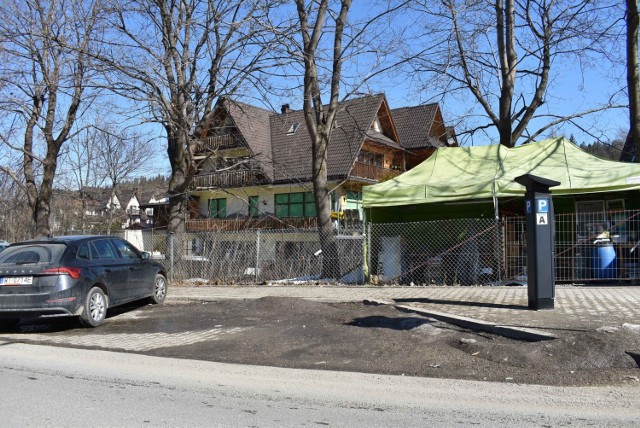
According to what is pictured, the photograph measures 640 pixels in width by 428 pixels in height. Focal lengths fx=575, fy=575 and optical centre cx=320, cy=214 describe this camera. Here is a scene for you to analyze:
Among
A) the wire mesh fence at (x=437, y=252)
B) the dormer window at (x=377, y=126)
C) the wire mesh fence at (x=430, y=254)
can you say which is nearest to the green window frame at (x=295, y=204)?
the dormer window at (x=377, y=126)

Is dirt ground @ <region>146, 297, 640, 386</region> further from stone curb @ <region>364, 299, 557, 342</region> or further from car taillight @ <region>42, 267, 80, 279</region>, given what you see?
car taillight @ <region>42, 267, 80, 279</region>

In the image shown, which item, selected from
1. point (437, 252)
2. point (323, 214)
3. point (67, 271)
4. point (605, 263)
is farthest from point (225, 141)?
point (67, 271)

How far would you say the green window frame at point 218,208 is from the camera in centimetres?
3772

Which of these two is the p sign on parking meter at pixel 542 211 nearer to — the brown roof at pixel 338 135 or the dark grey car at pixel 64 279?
the dark grey car at pixel 64 279

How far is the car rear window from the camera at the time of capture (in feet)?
30.4

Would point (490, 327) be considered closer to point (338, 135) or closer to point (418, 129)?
point (338, 135)

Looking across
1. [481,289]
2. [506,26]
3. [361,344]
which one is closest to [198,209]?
[506,26]

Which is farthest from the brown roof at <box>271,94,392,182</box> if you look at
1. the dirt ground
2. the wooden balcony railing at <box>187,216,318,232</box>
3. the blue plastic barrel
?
the dirt ground

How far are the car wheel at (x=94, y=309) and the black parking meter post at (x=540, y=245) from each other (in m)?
7.00

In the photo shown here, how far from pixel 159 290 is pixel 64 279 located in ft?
10.3

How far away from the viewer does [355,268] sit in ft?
48.9

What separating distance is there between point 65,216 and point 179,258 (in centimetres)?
3186

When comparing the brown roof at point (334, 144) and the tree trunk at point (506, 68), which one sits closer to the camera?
the tree trunk at point (506, 68)

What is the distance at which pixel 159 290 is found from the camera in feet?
39.5
